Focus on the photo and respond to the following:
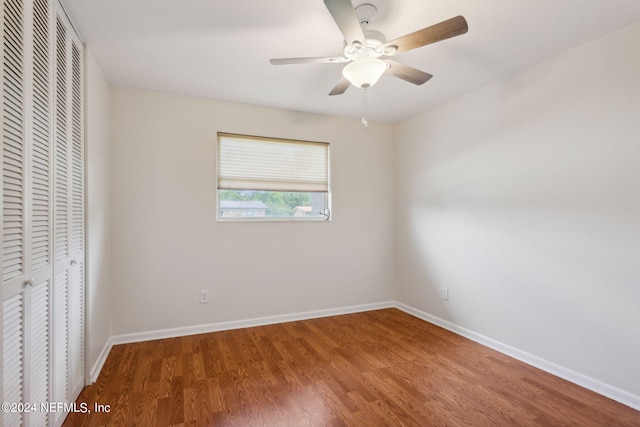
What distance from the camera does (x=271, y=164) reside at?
333cm

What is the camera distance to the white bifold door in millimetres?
1142

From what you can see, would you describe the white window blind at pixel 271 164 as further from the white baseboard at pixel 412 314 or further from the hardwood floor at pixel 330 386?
the hardwood floor at pixel 330 386

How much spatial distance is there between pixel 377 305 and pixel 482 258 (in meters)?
1.47

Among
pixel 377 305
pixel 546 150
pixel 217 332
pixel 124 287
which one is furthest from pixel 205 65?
pixel 377 305

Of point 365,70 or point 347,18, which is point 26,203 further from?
point 365,70

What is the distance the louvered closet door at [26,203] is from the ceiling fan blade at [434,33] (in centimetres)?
166

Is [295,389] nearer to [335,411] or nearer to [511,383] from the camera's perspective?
[335,411]

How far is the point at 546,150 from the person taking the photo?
2277 mm

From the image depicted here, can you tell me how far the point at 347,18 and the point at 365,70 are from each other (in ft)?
1.10

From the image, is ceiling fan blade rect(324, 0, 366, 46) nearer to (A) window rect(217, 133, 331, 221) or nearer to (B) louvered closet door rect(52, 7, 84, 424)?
(B) louvered closet door rect(52, 7, 84, 424)

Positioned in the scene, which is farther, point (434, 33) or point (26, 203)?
point (434, 33)

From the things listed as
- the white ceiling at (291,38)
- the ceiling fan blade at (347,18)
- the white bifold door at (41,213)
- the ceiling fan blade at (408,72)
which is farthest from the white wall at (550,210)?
the white bifold door at (41,213)

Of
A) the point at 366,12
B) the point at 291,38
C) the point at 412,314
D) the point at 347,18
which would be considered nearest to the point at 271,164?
the point at 291,38

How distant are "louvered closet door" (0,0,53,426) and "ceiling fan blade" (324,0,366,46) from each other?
1236 millimetres
